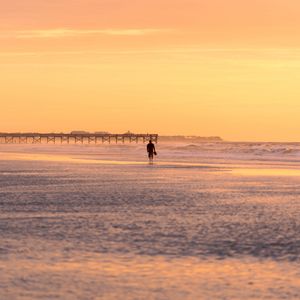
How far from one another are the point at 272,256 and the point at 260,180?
83.7 ft

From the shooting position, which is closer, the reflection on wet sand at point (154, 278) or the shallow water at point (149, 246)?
the reflection on wet sand at point (154, 278)

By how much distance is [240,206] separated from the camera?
24.3 meters

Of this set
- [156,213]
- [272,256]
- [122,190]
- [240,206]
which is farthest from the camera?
[122,190]

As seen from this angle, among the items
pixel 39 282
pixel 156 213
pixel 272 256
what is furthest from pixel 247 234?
pixel 39 282

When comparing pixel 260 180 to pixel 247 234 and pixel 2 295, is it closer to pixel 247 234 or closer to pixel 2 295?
pixel 247 234

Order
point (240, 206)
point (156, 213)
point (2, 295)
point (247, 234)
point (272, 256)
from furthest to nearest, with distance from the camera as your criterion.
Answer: point (240, 206) < point (156, 213) < point (247, 234) < point (272, 256) < point (2, 295)

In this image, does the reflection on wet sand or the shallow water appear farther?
the shallow water

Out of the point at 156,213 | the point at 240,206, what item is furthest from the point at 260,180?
the point at 156,213

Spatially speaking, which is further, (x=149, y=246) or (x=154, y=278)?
(x=149, y=246)

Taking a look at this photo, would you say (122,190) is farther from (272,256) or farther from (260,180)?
(272,256)

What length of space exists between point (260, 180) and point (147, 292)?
95.0 ft

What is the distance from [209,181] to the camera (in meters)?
38.2

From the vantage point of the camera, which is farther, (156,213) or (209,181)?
(209,181)

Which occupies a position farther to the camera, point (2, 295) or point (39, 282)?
point (39, 282)
